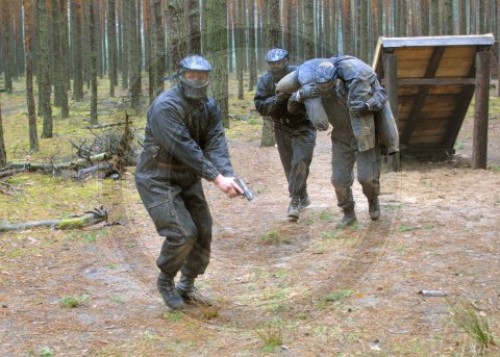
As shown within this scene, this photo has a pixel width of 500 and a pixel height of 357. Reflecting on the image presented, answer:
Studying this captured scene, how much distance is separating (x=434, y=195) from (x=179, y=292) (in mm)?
4543

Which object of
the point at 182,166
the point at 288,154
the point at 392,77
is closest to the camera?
the point at 182,166

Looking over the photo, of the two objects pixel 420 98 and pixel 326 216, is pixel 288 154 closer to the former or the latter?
pixel 326 216

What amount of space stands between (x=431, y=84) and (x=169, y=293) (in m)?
6.71

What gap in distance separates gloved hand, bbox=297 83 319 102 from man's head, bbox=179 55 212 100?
2141 millimetres

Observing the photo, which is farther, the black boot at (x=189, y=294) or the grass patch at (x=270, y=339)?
the black boot at (x=189, y=294)

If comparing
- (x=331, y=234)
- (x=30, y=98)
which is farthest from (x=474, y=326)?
(x=30, y=98)

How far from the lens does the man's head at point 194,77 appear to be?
4.71 metres

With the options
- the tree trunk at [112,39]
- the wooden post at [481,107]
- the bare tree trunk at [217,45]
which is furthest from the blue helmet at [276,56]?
the tree trunk at [112,39]

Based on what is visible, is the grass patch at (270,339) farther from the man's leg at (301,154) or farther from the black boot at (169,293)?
the man's leg at (301,154)

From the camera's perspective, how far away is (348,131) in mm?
6980

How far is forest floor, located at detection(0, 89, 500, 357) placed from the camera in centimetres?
435

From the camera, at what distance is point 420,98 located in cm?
1084

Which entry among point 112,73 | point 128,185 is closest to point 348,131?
point 128,185

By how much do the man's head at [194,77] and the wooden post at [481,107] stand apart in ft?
21.1
